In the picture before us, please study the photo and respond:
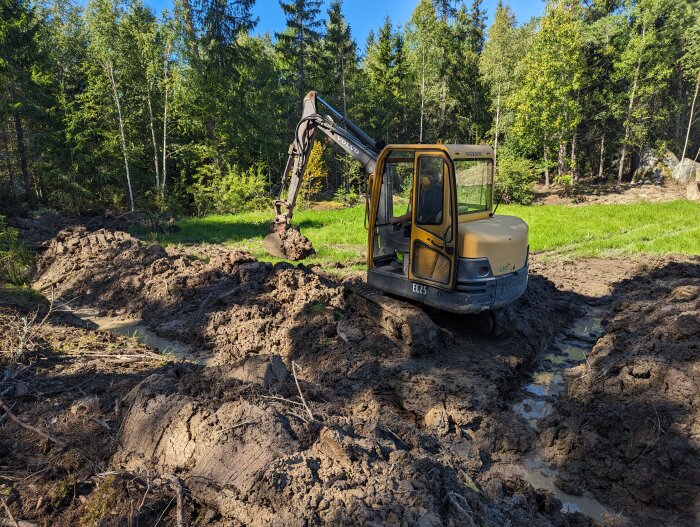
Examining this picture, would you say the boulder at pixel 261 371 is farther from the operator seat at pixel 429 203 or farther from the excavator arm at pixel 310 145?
the excavator arm at pixel 310 145

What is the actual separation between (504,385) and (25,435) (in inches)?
216

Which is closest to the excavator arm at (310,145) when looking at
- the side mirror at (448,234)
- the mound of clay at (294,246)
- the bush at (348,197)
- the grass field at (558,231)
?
the mound of clay at (294,246)

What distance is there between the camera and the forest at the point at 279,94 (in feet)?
69.5

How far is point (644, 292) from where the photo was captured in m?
9.46

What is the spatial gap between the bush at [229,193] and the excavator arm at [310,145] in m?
13.3

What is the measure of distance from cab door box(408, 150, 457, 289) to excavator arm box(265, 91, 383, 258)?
1817mm

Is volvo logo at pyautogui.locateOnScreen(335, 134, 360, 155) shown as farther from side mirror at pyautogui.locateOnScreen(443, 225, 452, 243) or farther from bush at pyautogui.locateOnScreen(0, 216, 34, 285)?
bush at pyautogui.locateOnScreen(0, 216, 34, 285)

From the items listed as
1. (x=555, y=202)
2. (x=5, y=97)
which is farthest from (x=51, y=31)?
(x=555, y=202)

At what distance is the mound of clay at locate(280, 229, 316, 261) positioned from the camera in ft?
40.0

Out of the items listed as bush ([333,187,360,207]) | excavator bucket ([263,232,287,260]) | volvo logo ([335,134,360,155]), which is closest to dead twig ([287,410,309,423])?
volvo logo ([335,134,360,155])

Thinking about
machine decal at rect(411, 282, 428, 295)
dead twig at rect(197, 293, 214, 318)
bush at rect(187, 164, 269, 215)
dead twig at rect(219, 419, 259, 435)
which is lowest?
dead twig at rect(197, 293, 214, 318)

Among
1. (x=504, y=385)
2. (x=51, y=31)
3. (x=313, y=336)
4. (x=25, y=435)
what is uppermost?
(x=51, y=31)

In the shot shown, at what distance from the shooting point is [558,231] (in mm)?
16500

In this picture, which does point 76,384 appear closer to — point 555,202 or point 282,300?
point 282,300
